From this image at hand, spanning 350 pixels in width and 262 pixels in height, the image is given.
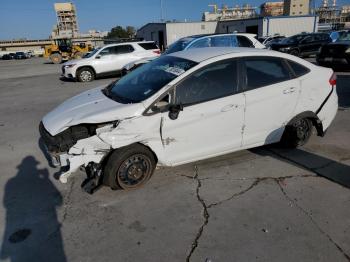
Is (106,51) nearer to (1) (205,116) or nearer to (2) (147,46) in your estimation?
(2) (147,46)

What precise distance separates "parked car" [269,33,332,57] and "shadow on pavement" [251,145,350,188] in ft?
50.6

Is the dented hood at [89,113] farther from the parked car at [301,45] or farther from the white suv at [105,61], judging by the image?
the parked car at [301,45]

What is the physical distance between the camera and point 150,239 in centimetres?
288

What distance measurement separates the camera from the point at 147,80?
4.06m

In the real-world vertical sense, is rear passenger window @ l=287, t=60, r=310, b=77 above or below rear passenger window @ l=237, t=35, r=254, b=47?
below

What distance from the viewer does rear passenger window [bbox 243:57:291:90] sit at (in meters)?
4.01

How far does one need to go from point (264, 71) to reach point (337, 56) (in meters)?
9.18

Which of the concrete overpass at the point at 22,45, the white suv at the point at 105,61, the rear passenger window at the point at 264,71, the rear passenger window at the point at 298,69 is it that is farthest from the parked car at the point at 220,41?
the concrete overpass at the point at 22,45

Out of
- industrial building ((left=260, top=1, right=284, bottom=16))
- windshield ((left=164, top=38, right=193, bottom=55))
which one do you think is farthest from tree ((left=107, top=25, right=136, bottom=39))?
windshield ((left=164, top=38, right=193, bottom=55))

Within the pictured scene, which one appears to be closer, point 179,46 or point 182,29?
point 179,46

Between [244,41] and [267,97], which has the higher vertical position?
[244,41]

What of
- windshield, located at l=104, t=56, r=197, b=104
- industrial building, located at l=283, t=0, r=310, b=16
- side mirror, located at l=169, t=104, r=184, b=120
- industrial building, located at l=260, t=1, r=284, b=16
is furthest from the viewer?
industrial building, located at l=260, t=1, r=284, b=16

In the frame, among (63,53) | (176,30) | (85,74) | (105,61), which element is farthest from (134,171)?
(176,30)

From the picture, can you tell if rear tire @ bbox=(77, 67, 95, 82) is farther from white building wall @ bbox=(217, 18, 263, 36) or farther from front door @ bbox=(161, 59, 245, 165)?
white building wall @ bbox=(217, 18, 263, 36)
